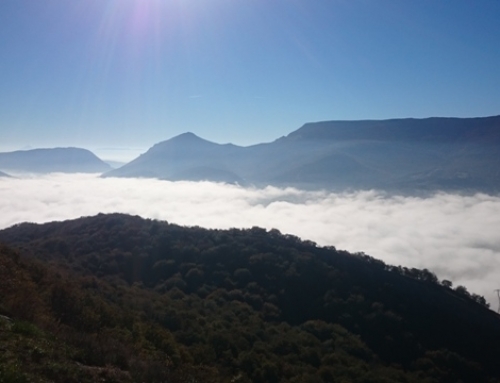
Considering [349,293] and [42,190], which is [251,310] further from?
[42,190]

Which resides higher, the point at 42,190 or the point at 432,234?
the point at 42,190

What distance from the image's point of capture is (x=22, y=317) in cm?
1008

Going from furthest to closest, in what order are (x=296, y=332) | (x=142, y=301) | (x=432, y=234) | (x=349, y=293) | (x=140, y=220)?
(x=432, y=234) → (x=140, y=220) → (x=349, y=293) → (x=296, y=332) → (x=142, y=301)

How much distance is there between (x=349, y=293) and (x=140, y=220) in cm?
2671

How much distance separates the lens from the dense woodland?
930cm

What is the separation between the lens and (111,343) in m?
9.92

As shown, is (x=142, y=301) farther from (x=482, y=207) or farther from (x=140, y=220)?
(x=482, y=207)

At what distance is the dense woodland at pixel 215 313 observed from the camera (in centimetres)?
930

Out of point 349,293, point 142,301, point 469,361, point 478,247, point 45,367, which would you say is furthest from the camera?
point 478,247

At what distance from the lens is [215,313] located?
24688 millimetres

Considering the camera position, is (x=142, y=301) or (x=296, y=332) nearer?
(x=142, y=301)

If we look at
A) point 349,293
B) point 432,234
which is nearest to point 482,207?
point 432,234

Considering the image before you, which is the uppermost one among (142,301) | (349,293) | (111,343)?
(111,343)

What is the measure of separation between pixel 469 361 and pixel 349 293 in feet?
31.3
